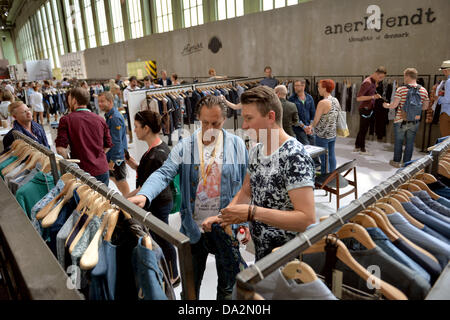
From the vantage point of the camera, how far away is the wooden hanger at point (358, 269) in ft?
3.10

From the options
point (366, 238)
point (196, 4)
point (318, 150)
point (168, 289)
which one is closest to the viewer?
point (366, 238)

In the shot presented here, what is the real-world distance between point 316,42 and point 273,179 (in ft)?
25.7

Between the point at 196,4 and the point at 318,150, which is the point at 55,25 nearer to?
the point at 196,4

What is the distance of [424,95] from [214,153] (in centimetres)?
470

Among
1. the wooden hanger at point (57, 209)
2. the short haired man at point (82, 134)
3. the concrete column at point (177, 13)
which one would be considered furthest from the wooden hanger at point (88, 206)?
the concrete column at point (177, 13)

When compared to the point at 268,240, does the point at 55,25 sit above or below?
above

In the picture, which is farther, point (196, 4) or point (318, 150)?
point (196, 4)

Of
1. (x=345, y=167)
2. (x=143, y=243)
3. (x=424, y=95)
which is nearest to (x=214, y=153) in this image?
(x=143, y=243)

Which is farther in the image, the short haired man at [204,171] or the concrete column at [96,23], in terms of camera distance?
the concrete column at [96,23]

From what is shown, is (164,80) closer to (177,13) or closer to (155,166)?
(177,13)

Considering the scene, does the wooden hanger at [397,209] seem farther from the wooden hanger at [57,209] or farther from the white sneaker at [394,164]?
the white sneaker at [394,164]

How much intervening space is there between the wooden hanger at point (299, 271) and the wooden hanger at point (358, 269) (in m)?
0.17

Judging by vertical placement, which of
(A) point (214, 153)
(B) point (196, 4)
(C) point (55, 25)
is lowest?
(A) point (214, 153)

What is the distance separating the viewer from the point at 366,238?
1142 millimetres
